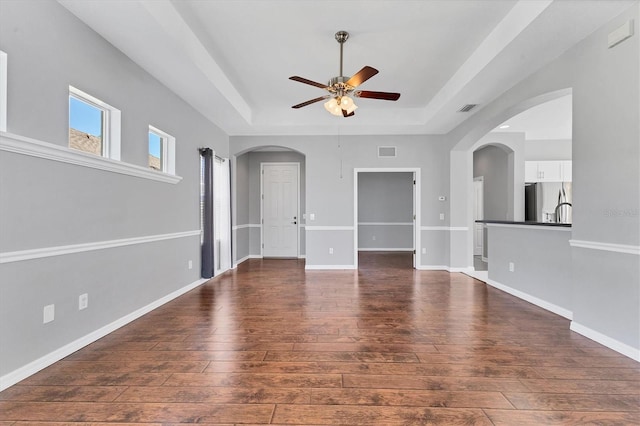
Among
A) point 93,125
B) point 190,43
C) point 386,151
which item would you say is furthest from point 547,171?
point 93,125

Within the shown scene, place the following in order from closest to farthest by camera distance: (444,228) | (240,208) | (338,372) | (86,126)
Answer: (338,372), (86,126), (444,228), (240,208)

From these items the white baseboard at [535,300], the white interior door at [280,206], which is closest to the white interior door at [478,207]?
the white baseboard at [535,300]

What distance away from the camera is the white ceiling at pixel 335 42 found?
2553 millimetres

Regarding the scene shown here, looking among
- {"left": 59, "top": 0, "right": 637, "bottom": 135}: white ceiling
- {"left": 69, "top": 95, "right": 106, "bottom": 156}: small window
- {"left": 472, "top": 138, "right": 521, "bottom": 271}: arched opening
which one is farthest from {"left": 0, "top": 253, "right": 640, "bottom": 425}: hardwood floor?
{"left": 472, "top": 138, "right": 521, "bottom": 271}: arched opening

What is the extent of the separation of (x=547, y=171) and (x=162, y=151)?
24.8 feet

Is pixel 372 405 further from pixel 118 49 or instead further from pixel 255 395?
pixel 118 49

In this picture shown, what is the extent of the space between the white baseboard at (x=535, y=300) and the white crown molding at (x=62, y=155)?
15.6ft

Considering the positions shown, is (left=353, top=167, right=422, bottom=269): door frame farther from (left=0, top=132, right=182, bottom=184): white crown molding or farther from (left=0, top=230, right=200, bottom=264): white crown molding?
(left=0, top=132, right=182, bottom=184): white crown molding

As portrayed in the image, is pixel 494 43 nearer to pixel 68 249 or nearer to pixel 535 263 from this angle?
pixel 535 263

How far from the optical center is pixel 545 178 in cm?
675

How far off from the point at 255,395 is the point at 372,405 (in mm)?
713

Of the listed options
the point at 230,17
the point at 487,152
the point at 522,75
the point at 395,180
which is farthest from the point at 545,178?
the point at 230,17

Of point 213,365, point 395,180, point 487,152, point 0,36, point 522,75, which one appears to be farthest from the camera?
point 395,180

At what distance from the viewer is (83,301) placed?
257cm
